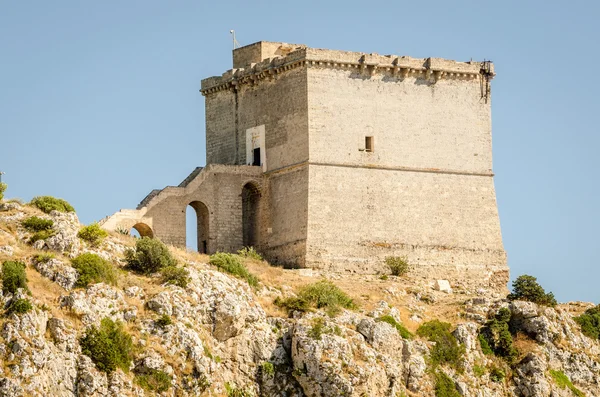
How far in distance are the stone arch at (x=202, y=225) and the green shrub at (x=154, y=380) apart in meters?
13.6

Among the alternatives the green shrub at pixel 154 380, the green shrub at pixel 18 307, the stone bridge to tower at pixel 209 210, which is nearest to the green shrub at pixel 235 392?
the green shrub at pixel 154 380

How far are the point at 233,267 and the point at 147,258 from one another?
10.5 feet

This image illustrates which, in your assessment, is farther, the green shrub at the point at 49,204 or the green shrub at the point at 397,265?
the green shrub at the point at 397,265

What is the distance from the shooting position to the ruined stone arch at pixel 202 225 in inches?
2234

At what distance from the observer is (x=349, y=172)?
56312mm

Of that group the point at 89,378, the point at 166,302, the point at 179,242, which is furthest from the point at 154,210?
the point at 89,378

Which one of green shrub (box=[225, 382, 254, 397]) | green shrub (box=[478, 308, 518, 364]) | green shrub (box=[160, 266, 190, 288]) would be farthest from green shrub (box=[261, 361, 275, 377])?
green shrub (box=[478, 308, 518, 364])

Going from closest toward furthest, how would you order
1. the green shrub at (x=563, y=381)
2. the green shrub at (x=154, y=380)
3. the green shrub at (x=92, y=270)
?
the green shrub at (x=154, y=380)
the green shrub at (x=92, y=270)
the green shrub at (x=563, y=381)

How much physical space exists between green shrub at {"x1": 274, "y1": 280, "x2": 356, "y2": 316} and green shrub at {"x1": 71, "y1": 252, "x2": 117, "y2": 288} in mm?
6201

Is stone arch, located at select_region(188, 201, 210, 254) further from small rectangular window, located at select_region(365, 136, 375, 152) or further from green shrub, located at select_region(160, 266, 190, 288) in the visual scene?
green shrub, located at select_region(160, 266, 190, 288)

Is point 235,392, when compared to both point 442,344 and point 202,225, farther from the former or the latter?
point 202,225

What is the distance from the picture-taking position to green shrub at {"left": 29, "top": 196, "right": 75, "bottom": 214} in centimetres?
4781

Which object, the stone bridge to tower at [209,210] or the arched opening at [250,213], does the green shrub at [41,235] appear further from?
the arched opening at [250,213]

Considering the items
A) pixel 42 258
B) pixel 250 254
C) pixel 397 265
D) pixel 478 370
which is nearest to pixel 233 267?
pixel 250 254
